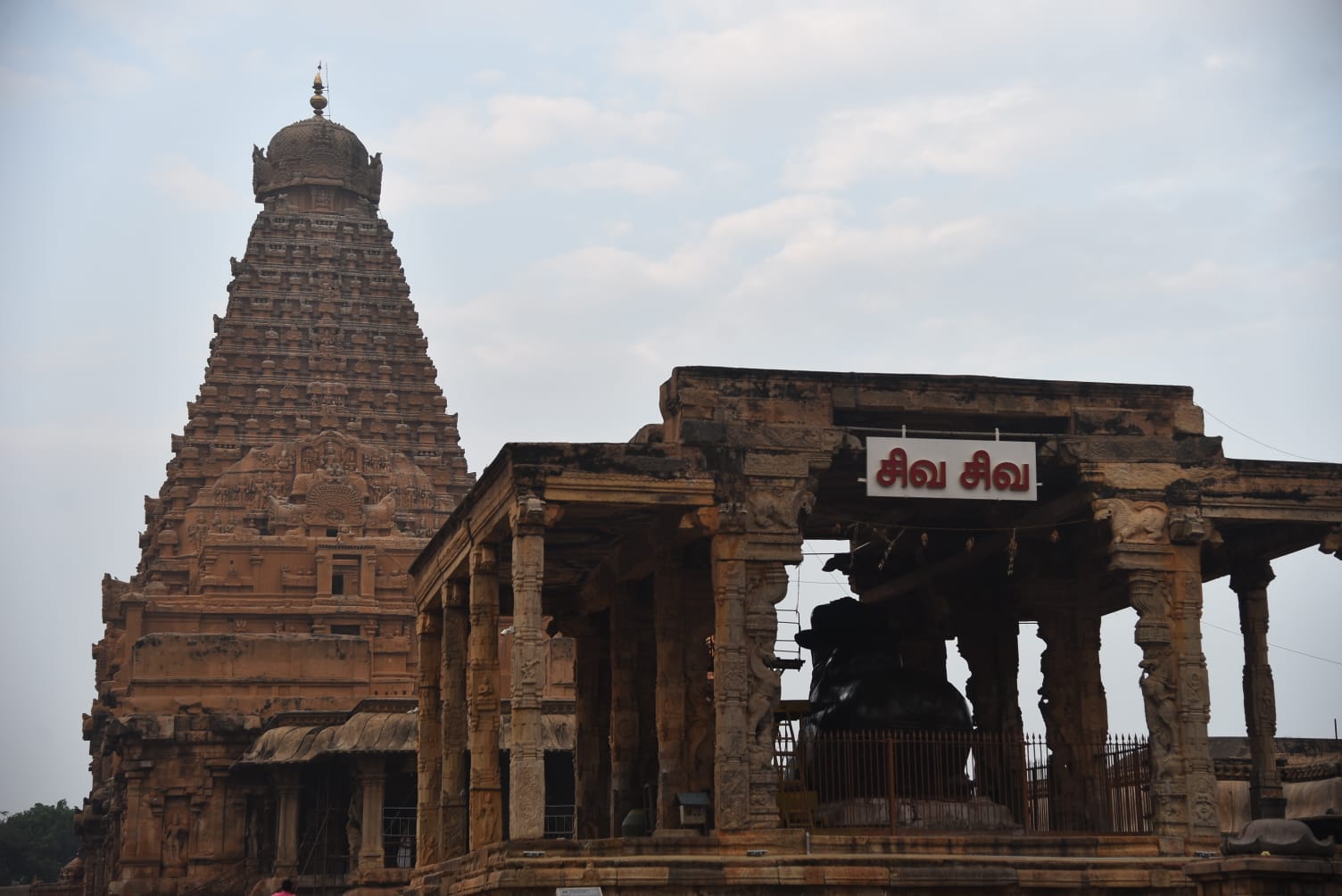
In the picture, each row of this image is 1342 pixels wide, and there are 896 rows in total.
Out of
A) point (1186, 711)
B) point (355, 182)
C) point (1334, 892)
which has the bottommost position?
point (1334, 892)

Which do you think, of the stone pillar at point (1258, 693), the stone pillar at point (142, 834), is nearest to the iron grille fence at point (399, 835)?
the stone pillar at point (142, 834)

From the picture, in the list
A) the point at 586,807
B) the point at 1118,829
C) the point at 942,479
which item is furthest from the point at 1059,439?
the point at 586,807

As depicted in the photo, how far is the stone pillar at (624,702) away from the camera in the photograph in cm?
3300

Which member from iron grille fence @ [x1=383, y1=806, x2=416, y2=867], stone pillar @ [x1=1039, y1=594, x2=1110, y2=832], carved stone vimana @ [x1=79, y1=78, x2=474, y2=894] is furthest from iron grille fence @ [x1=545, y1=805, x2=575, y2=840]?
stone pillar @ [x1=1039, y1=594, x2=1110, y2=832]

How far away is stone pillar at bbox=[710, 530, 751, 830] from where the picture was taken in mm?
25766

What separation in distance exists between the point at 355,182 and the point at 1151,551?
67.2m

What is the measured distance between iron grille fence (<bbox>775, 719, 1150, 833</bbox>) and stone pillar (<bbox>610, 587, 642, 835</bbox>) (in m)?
3.09

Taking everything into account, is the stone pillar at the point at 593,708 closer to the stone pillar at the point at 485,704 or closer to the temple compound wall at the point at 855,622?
the temple compound wall at the point at 855,622

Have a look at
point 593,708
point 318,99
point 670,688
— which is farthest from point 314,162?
point 670,688

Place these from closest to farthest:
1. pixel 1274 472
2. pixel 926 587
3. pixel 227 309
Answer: pixel 1274 472, pixel 926 587, pixel 227 309

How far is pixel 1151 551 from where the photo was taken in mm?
27938

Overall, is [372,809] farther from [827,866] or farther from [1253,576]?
[827,866]

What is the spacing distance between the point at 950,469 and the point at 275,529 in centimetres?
4730

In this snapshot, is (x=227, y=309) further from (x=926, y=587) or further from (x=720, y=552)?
(x=720, y=552)
